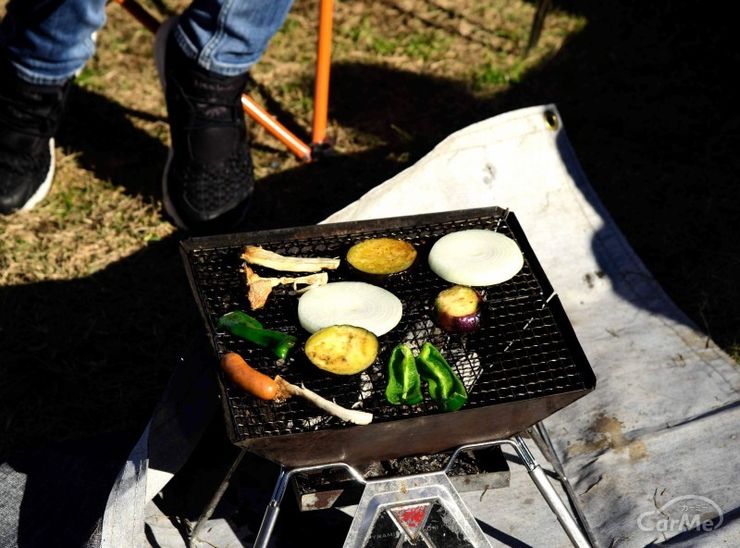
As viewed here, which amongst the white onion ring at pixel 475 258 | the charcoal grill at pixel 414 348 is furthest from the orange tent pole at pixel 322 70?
the white onion ring at pixel 475 258

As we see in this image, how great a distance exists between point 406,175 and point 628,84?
8.56ft

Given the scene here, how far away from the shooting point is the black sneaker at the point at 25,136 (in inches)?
158

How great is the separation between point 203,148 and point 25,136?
0.86 meters

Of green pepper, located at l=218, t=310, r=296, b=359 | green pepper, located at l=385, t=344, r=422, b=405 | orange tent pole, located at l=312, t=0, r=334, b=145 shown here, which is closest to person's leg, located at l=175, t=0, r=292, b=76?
orange tent pole, located at l=312, t=0, r=334, b=145

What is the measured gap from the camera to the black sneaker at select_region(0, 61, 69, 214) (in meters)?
4.00

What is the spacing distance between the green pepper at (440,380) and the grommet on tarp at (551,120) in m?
1.63

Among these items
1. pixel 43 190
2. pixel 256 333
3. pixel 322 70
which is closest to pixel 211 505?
pixel 256 333

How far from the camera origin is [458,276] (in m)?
2.79

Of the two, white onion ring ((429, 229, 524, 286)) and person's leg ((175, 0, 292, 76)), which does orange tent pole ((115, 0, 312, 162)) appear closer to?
person's leg ((175, 0, 292, 76))

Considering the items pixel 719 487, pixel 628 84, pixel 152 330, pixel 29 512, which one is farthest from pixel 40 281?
pixel 628 84

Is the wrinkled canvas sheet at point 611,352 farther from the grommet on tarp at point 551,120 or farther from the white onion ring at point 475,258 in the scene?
the white onion ring at point 475,258

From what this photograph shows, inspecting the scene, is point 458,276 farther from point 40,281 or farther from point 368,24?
point 368,24

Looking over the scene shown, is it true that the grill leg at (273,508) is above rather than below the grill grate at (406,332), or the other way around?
below

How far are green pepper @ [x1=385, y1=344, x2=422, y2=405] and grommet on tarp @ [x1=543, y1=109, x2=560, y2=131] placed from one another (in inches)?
66.1
